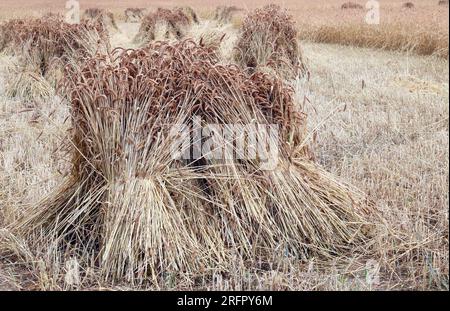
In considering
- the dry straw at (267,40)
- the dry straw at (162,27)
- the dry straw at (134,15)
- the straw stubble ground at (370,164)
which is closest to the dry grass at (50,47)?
the straw stubble ground at (370,164)

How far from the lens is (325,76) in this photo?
9.79m

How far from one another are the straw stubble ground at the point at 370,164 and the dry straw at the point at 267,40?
0.64 m

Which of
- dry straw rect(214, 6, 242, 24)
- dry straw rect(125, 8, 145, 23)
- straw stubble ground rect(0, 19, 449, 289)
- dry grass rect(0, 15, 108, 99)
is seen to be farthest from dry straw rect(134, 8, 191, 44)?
dry straw rect(125, 8, 145, 23)

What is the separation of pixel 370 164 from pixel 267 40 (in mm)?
4838

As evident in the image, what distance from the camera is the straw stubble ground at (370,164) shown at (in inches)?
132

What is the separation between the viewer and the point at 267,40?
9617 millimetres

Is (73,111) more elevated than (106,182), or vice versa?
(73,111)

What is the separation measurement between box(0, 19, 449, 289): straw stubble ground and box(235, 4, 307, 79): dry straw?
0.64m

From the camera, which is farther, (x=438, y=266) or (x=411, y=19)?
(x=411, y=19)

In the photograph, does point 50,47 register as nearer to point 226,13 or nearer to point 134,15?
point 226,13

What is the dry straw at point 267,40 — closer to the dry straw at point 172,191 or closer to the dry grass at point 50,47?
the dry grass at point 50,47

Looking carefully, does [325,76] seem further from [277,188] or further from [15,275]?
[15,275]

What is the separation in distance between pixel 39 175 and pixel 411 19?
11.3m

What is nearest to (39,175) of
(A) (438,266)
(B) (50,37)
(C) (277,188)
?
(C) (277,188)
